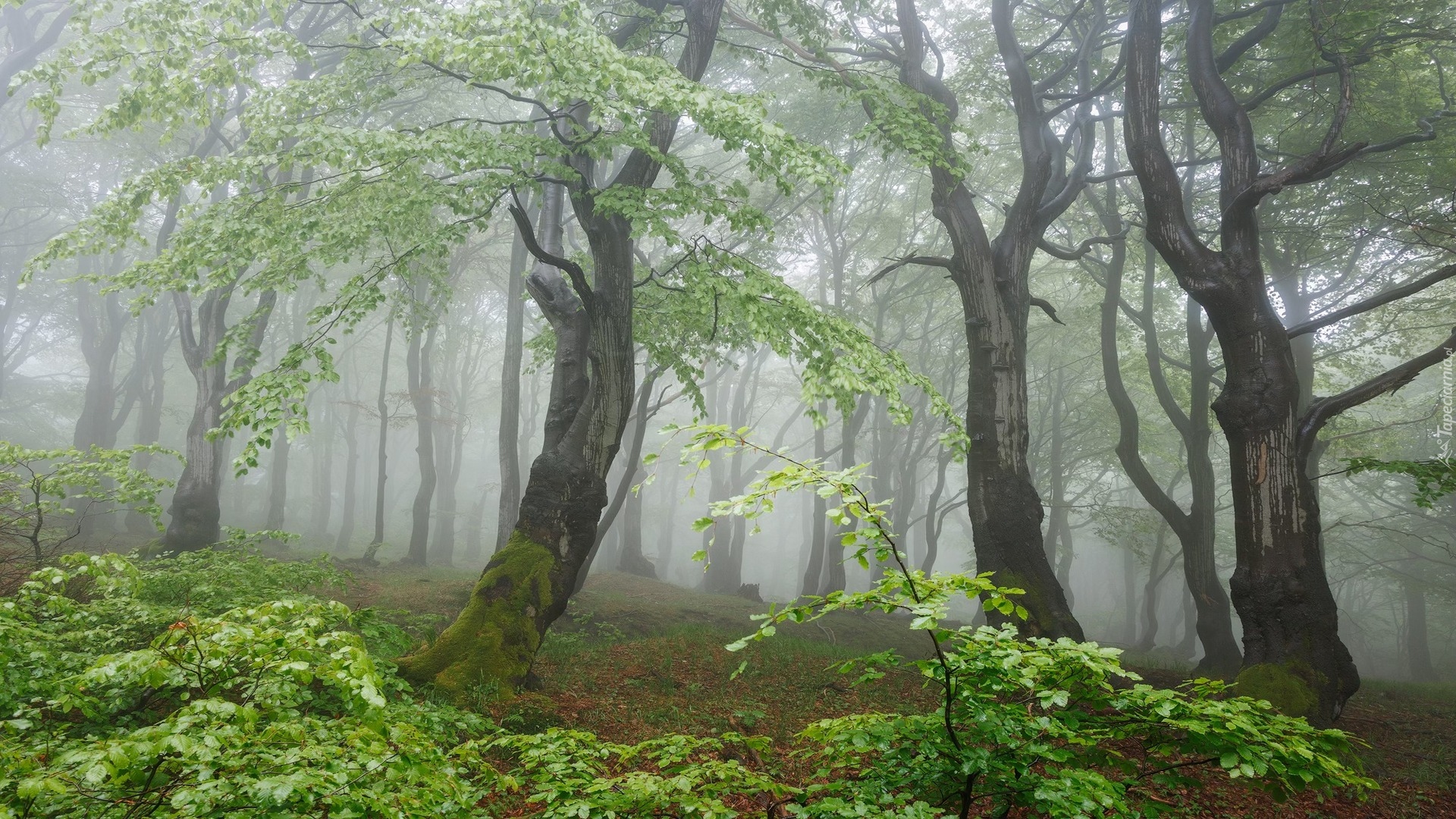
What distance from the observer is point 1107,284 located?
1332cm

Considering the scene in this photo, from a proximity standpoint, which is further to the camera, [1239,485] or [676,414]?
[676,414]

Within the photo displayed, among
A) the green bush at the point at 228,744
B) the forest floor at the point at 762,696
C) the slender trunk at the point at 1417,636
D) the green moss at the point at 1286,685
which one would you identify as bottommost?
the slender trunk at the point at 1417,636

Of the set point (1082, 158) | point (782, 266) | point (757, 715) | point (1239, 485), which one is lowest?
point (757, 715)

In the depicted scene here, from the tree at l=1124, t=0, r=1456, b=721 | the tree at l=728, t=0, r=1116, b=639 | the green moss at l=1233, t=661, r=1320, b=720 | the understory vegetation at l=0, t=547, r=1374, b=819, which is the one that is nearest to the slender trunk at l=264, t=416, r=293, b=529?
the tree at l=728, t=0, r=1116, b=639

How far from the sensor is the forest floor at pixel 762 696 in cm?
589

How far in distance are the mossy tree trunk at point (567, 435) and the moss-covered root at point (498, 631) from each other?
10 millimetres

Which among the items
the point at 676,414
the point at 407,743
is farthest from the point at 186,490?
the point at 676,414

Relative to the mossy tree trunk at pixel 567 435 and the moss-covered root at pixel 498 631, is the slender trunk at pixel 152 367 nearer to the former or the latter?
the mossy tree trunk at pixel 567 435

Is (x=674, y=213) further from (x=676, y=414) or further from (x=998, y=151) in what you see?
(x=676, y=414)

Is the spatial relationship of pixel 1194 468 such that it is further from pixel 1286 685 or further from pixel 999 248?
pixel 1286 685

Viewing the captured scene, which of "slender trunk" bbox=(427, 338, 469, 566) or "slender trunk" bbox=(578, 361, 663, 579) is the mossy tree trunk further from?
"slender trunk" bbox=(427, 338, 469, 566)

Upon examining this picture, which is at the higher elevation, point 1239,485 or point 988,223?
point 988,223

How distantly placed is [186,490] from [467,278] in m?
15.8

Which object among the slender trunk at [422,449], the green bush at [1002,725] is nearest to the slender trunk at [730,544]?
the slender trunk at [422,449]
